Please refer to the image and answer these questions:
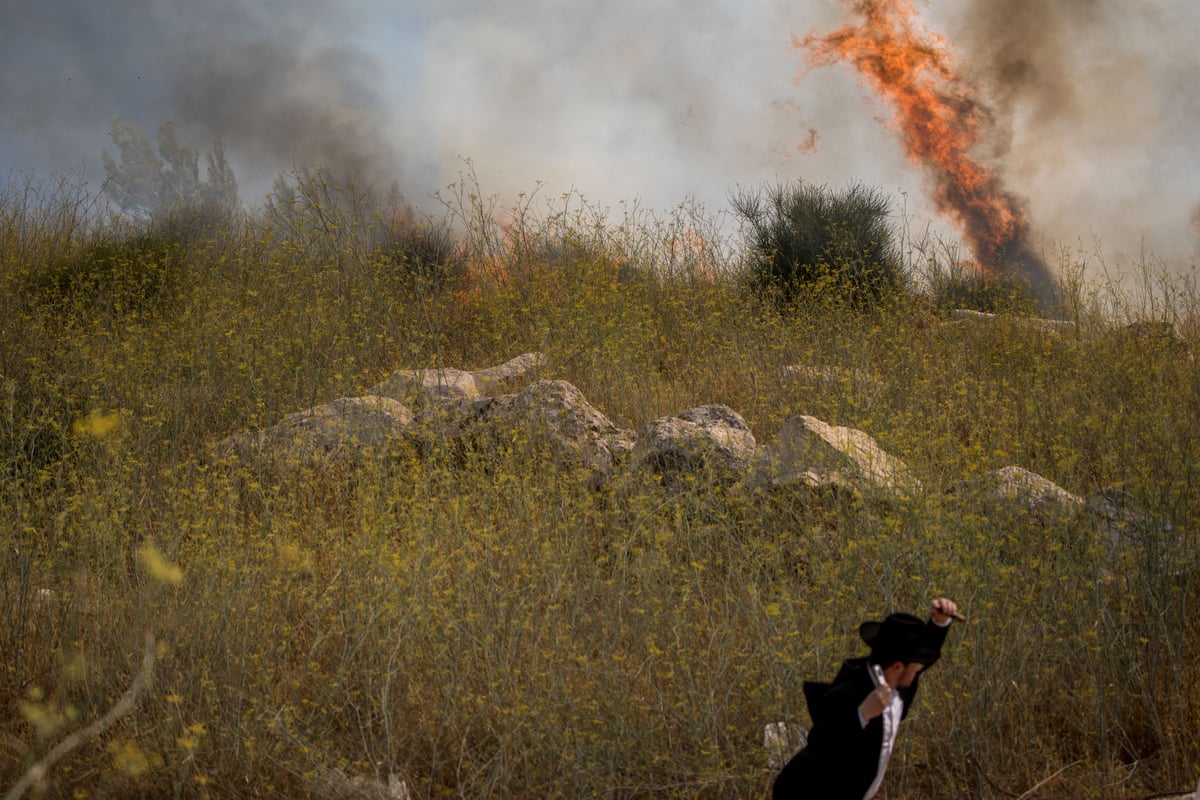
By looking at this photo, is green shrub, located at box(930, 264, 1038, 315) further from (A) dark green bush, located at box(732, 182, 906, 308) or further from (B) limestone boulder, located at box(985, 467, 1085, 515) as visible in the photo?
(B) limestone boulder, located at box(985, 467, 1085, 515)

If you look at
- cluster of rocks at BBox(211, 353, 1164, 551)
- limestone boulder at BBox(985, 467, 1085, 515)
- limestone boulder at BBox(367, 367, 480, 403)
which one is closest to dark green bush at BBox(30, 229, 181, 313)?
limestone boulder at BBox(367, 367, 480, 403)

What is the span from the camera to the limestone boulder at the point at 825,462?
3785 mm

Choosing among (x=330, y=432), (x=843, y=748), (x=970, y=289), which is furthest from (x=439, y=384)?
(x=970, y=289)

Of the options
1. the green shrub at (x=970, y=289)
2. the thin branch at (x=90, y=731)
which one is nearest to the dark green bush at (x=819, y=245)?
the green shrub at (x=970, y=289)

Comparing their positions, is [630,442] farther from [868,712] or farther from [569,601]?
[868,712]

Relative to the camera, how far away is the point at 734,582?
3.67m

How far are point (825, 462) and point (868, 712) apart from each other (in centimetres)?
273

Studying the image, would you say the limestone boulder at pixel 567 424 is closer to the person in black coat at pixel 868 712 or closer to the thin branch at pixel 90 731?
the thin branch at pixel 90 731

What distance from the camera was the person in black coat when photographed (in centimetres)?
133

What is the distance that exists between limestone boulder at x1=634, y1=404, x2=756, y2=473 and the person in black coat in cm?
276

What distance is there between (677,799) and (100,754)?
5.80ft

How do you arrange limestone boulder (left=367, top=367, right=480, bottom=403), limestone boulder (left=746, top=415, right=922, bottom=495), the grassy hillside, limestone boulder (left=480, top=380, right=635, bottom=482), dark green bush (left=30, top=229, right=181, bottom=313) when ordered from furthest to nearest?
dark green bush (left=30, top=229, right=181, bottom=313) < limestone boulder (left=367, top=367, right=480, bottom=403) < limestone boulder (left=480, top=380, right=635, bottom=482) < limestone boulder (left=746, top=415, right=922, bottom=495) < the grassy hillside

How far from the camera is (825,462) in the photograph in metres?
3.99

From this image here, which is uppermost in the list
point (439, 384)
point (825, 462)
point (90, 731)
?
point (439, 384)
